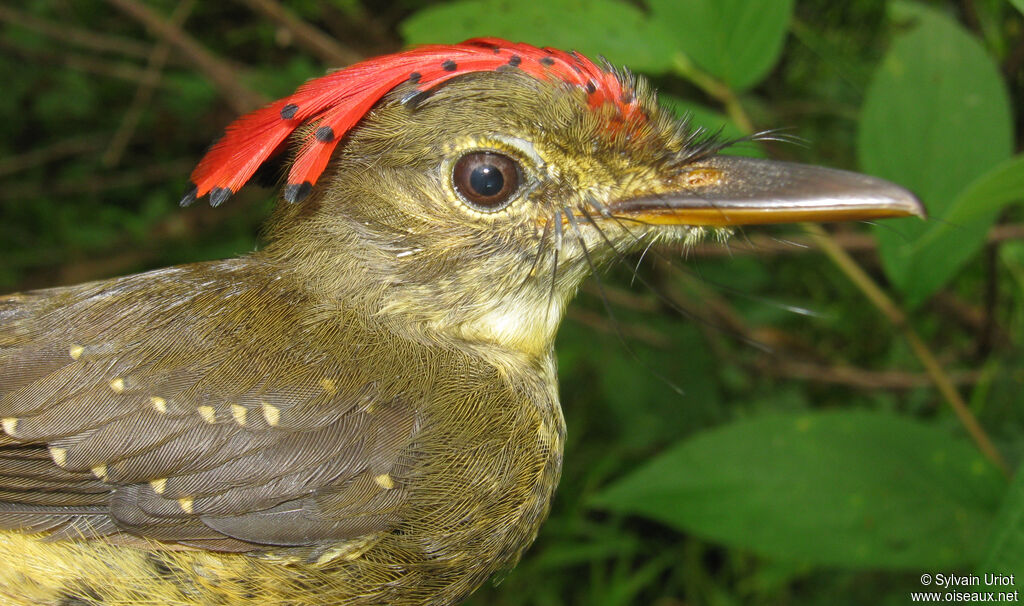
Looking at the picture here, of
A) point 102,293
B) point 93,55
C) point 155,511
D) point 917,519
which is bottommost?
point 917,519

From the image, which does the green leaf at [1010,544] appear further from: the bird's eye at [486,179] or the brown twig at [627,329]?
the brown twig at [627,329]

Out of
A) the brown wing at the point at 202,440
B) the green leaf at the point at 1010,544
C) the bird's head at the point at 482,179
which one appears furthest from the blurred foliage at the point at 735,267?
the brown wing at the point at 202,440

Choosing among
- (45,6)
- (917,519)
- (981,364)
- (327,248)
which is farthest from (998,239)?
(45,6)

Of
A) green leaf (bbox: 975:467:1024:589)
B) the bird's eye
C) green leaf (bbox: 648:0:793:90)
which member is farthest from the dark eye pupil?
green leaf (bbox: 975:467:1024:589)

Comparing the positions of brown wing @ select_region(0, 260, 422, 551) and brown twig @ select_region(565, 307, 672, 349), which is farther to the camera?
brown twig @ select_region(565, 307, 672, 349)

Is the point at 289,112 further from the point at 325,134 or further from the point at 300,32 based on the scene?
the point at 300,32

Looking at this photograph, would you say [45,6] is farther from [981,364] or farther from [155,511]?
[981,364]

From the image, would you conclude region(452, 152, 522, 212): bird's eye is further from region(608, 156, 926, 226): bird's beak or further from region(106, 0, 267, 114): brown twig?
region(106, 0, 267, 114): brown twig
